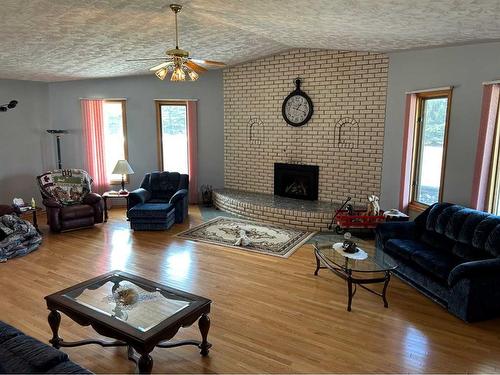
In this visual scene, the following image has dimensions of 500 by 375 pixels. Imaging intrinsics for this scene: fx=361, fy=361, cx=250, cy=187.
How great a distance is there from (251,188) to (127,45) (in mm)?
3653

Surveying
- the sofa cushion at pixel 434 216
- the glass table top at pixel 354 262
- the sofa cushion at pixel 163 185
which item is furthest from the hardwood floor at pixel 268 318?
the sofa cushion at pixel 163 185

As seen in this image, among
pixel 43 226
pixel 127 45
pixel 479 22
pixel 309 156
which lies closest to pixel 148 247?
pixel 43 226

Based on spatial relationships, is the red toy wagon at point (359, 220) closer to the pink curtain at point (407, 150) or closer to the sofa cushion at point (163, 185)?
the pink curtain at point (407, 150)

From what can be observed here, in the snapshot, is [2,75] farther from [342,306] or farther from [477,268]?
[477,268]

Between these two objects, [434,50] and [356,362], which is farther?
[434,50]

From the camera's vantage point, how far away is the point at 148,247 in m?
5.32

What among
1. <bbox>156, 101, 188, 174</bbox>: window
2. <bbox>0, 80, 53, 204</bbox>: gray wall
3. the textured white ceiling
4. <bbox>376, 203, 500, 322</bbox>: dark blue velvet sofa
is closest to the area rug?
<bbox>376, 203, 500, 322</bbox>: dark blue velvet sofa

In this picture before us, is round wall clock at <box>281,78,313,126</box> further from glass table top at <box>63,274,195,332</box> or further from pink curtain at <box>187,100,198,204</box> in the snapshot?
glass table top at <box>63,274,195,332</box>

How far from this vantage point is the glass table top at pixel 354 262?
3.68 m

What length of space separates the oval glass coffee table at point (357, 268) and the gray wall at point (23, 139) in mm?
6107

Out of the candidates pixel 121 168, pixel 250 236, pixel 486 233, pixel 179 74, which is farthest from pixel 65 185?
pixel 486 233

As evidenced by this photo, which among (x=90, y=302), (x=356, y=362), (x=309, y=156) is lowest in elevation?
(x=356, y=362)

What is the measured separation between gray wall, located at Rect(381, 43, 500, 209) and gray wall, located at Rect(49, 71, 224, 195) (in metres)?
3.69

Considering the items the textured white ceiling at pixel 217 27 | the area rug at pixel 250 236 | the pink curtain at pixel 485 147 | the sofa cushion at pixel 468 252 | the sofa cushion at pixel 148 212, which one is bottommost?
the area rug at pixel 250 236
